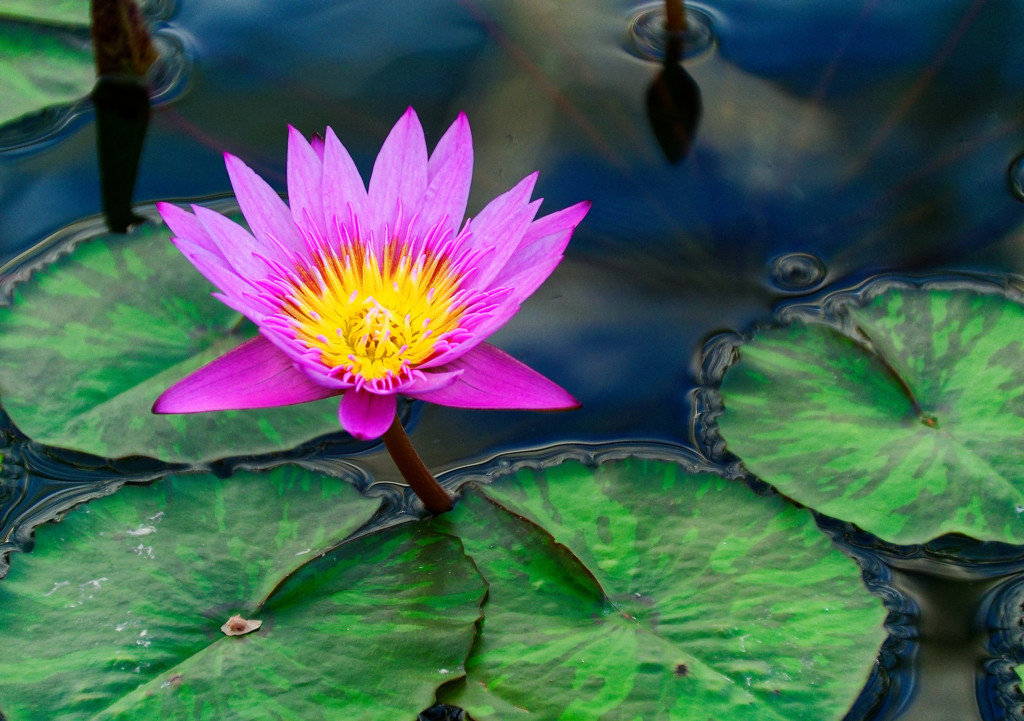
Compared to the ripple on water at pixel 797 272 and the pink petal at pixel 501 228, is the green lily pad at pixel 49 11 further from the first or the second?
the ripple on water at pixel 797 272

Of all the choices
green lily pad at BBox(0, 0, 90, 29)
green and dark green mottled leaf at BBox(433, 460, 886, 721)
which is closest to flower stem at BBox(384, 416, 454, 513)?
green and dark green mottled leaf at BBox(433, 460, 886, 721)

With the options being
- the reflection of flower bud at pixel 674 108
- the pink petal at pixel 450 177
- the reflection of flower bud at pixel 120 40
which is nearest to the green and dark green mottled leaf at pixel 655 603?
the pink petal at pixel 450 177

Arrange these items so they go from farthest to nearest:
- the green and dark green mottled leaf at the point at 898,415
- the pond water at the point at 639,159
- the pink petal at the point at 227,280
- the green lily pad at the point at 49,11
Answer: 1. the green lily pad at the point at 49,11
2. the pond water at the point at 639,159
3. the green and dark green mottled leaf at the point at 898,415
4. the pink petal at the point at 227,280

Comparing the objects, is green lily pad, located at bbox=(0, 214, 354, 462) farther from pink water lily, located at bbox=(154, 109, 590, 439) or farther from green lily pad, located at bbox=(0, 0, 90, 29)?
green lily pad, located at bbox=(0, 0, 90, 29)

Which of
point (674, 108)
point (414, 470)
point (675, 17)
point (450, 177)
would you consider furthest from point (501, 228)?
point (675, 17)

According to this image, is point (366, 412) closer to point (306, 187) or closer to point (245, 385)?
point (245, 385)

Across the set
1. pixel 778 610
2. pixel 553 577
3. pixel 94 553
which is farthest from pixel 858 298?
pixel 94 553
